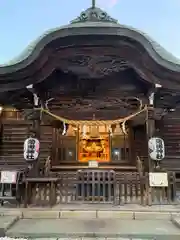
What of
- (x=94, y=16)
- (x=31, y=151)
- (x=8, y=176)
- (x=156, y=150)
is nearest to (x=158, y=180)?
(x=156, y=150)

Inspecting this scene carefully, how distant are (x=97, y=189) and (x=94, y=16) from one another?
5.19 metres

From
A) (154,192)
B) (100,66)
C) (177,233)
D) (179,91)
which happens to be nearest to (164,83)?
(179,91)

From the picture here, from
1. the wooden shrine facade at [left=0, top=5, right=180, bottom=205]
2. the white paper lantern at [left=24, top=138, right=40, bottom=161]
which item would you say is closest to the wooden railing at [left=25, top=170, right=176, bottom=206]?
the wooden shrine facade at [left=0, top=5, right=180, bottom=205]

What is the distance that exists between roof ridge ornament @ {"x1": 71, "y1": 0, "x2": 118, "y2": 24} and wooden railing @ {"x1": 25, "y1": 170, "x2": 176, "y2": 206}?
4.53 meters

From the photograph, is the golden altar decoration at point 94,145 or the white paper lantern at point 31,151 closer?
the white paper lantern at point 31,151

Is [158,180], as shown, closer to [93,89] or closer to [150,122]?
[150,122]

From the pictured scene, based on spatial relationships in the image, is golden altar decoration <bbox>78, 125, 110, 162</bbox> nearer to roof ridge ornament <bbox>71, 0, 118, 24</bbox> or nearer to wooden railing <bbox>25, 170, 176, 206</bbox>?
wooden railing <bbox>25, 170, 176, 206</bbox>

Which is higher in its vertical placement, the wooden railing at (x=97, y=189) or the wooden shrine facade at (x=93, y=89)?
the wooden shrine facade at (x=93, y=89)

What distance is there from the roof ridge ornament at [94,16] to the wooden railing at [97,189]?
4.53 m

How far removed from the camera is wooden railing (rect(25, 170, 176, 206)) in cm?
668

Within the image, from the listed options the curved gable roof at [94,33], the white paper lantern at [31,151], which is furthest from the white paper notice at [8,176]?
the curved gable roof at [94,33]

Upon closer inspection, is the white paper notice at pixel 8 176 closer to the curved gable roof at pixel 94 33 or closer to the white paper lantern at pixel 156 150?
the curved gable roof at pixel 94 33

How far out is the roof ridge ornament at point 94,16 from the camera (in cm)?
745

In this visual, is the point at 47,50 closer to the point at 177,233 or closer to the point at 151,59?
the point at 151,59
